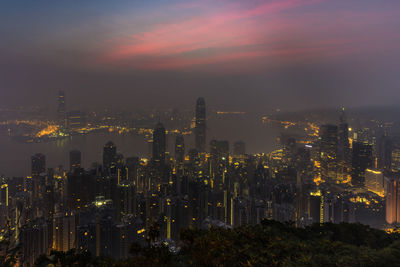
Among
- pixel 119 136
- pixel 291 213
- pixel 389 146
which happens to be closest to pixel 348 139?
pixel 389 146

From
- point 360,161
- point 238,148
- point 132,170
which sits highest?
point 238,148

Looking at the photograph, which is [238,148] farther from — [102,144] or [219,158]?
[102,144]

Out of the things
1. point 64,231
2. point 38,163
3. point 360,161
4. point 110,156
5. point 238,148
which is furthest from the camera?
point 238,148

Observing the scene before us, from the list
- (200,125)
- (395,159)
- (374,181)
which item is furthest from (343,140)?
(200,125)

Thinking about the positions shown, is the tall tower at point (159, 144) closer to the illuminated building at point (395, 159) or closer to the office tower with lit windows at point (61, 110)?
the office tower with lit windows at point (61, 110)

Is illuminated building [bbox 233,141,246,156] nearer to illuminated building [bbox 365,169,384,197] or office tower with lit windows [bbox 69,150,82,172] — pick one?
illuminated building [bbox 365,169,384,197]

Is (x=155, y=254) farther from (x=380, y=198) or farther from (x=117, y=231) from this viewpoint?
(x=380, y=198)

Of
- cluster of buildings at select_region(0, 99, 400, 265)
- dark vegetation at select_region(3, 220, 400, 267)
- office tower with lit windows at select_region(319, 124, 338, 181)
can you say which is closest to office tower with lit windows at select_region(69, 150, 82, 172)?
cluster of buildings at select_region(0, 99, 400, 265)

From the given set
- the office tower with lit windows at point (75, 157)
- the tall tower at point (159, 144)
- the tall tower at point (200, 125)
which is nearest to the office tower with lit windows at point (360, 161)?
the tall tower at point (200, 125)
